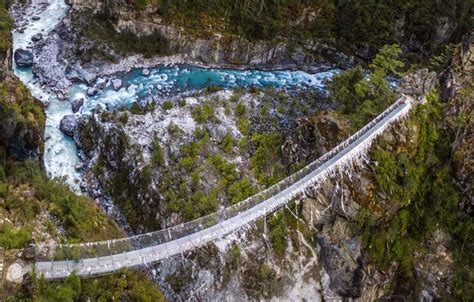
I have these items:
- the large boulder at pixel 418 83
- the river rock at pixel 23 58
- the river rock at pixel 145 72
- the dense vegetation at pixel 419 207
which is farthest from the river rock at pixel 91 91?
the large boulder at pixel 418 83

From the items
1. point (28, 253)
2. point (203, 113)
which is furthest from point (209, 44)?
point (28, 253)

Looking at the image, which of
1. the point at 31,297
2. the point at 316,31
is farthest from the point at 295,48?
the point at 31,297

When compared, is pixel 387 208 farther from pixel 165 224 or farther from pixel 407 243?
pixel 165 224

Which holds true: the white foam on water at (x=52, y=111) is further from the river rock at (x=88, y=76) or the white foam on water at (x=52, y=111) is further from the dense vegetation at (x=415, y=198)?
the dense vegetation at (x=415, y=198)

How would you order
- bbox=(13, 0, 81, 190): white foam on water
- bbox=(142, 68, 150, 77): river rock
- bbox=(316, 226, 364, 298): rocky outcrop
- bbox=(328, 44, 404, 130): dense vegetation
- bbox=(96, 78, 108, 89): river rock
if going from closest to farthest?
bbox=(316, 226, 364, 298): rocky outcrop < bbox=(328, 44, 404, 130): dense vegetation < bbox=(13, 0, 81, 190): white foam on water < bbox=(96, 78, 108, 89): river rock < bbox=(142, 68, 150, 77): river rock

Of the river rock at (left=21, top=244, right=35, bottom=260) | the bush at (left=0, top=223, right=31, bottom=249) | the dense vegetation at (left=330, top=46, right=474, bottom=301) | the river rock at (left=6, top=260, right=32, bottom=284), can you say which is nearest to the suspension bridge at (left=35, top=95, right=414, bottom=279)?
the river rock at (left=21, top=244, right=35, bottom=260)

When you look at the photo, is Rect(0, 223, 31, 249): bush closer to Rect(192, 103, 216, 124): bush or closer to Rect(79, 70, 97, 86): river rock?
Rect(192, 103, 216, 124): bush
